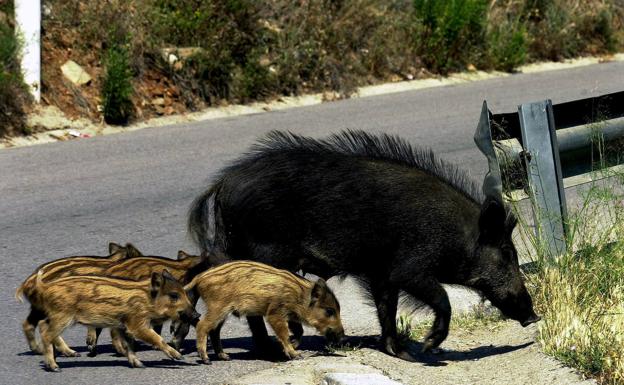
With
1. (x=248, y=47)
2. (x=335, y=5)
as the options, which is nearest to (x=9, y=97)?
(x=248, y=47)

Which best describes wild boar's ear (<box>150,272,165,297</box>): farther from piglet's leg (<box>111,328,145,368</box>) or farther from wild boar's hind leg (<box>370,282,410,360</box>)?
wild boar's hind leg (<box>370,282,410,360</box>)

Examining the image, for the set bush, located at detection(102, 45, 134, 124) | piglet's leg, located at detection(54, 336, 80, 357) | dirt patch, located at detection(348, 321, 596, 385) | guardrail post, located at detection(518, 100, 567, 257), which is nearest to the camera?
dirt patch, located at detection(348, 321, 596, 385)

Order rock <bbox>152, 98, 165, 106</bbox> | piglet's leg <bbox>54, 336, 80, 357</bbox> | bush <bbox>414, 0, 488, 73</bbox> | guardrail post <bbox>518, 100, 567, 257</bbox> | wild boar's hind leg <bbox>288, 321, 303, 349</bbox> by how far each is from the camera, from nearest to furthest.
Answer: piglet's leg <bbox>54, 336, 80, 357</bbox>, wild boar's hind leg <bbox>288, 321, 303, 349</bbox>, guardrail post <bbox>518, 100, 567, 257</bbox>, rock <bbox>152, 98, 165, 106</bbox>, bush <bbox>414, 0, 488, 73</bbox>

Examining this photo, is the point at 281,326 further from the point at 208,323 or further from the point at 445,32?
the point at 445,32

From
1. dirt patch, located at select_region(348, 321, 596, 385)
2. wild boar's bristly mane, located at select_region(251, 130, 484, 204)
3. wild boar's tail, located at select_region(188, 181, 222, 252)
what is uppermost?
wild boar's bristly mane, located at select_region(251, 130, 484, 204)

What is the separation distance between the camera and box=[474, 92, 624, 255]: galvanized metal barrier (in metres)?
7.59

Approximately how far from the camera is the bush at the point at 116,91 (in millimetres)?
13133

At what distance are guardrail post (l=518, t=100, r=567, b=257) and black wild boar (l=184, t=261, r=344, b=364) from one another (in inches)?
67.2

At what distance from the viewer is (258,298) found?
657 centimetres

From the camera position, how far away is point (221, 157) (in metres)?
12.1

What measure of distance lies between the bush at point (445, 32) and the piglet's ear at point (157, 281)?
11417 millimetres

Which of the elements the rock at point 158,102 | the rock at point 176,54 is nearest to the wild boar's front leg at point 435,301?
the rock at point 158,102

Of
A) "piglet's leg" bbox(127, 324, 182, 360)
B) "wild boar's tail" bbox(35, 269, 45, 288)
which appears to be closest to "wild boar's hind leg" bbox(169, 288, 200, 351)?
"piglet's leg" bbox(127, 324, 182, 360)

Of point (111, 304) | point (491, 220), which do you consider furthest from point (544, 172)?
point (111, 304)
